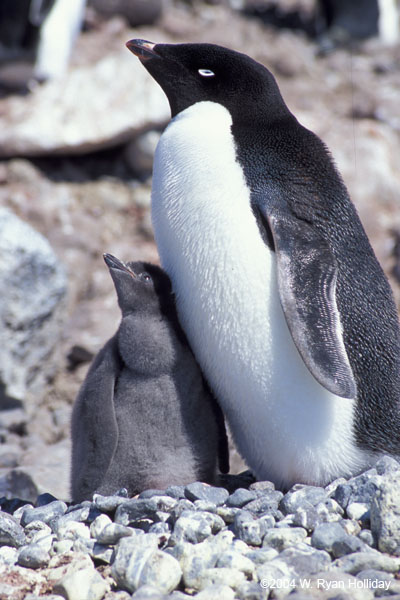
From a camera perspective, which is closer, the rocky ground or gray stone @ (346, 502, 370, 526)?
gray stone @ (346, 502, 370, 526)

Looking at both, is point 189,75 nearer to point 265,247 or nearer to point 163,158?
point 163,158

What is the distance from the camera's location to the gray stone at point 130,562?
2.21 meters

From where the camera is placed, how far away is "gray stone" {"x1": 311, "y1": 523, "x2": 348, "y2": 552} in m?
2.32

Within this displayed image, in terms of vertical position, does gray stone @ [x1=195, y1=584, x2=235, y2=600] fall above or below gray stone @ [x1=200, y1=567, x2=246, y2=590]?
above

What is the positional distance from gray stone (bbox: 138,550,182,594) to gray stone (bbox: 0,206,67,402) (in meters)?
3.51

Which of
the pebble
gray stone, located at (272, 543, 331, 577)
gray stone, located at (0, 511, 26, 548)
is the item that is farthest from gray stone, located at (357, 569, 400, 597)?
gray stone, located at (0, 511, 26, 548)

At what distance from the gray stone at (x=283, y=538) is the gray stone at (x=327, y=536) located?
4 cm

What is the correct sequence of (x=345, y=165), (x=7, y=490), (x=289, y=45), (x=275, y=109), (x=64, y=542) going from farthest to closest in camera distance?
(x=289, y=45) → (x=345, y=165) → (x=7, y=490) → (x=275, y=109) → (x=64, y=542)

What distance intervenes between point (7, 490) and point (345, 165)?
5300 millimetres

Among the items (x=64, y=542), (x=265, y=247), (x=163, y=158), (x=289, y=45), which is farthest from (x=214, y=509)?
(x=289, y=45)

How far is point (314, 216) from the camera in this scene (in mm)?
3014

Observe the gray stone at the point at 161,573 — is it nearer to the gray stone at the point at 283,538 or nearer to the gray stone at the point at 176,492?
the gray stone at the point at 283,538

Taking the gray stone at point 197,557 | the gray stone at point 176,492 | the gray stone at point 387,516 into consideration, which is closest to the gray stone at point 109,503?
the gray stone at point 176,492

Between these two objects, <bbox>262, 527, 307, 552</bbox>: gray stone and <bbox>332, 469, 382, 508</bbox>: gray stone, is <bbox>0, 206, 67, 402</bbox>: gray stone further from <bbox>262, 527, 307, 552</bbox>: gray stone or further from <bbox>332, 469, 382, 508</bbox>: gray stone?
<bbox>262, 527, 307, 552</bbox>: gray stone
